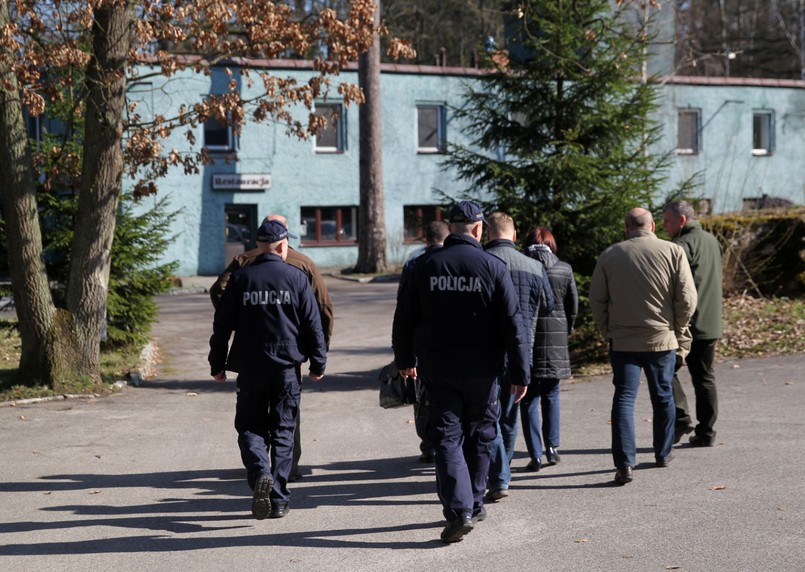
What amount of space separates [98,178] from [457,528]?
772cm

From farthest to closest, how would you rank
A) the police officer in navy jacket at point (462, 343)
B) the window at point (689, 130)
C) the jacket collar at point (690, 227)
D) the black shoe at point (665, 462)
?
1. the window at point (689, 130)
2. the jacket collar at point (690, 227)
3. the black shoe at point (665, 462)
4. the police officer in navy jacket at point (462, 343)

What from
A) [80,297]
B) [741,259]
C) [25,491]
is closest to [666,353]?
[25,491]

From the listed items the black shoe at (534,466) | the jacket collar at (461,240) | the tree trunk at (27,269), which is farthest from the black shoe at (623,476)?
the tree trunk at (27,269)

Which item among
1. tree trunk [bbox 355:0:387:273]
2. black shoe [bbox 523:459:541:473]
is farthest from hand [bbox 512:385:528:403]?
tree trunk [bbox 355:0:387:273]

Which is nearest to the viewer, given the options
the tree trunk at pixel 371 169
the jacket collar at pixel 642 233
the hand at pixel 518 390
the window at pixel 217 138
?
the hand at pixel 518 390

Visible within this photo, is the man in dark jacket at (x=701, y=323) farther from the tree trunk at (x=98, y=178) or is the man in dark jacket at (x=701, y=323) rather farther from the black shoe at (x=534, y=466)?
the tree trunk at (x=98, y=178)

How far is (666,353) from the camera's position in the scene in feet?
25.5

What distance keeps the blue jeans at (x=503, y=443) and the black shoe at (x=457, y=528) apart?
37.4 inches

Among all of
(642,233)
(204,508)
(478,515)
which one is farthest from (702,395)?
(204,508)

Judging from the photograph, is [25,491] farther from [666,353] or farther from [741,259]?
[741,259]

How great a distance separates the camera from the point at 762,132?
40094 mm

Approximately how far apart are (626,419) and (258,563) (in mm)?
2992

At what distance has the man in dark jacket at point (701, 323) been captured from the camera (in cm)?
864

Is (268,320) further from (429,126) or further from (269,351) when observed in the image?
(429,126)
